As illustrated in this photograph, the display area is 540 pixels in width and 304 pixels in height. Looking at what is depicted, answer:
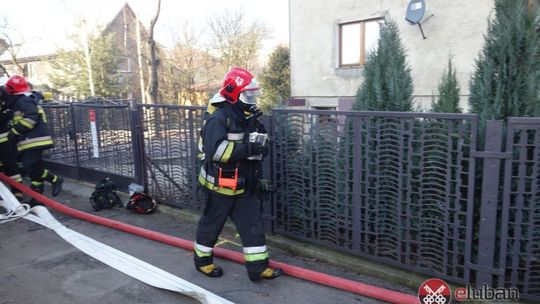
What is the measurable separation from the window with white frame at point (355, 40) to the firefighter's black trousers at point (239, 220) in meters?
8.94

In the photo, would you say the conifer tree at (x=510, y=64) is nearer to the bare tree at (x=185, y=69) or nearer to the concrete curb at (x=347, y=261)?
the concrete curb at (x=347, y=261)

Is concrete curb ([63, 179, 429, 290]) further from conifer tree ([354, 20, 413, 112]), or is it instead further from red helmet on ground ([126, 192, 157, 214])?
conifer tree ([354, 20, 413, 112])

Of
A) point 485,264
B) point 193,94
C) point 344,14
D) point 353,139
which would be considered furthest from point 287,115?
point 193,94

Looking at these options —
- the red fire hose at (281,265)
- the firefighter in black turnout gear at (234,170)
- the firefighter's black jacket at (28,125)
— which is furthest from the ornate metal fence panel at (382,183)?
the firefighter's black jacket at (28,125)

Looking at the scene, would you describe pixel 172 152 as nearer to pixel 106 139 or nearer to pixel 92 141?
pixel 106 139

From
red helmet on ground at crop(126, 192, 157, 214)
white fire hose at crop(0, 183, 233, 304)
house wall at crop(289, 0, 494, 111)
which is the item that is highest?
house wall at crop(289, 0, 494, 111)

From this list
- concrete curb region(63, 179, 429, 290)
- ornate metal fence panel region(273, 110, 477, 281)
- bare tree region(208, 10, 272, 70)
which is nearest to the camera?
ornate metal fence panel region(273, 110, 477, 281)

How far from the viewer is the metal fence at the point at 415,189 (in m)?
3.11

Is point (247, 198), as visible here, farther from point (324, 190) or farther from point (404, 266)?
point (404, 266)

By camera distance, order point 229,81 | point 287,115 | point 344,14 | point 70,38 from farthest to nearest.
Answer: point 70,38
point 344,14
point 287,115
point 229,81

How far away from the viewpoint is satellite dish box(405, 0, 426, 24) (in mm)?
10438

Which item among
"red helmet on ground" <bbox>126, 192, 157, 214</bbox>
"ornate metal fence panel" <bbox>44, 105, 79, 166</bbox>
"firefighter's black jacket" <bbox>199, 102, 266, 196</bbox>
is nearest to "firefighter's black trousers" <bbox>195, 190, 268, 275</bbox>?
"firefighter's black jacket" <bbox>199, 102, 266, 196</bbox>

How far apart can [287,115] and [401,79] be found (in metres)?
1.16

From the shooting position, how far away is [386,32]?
13.6 feet
